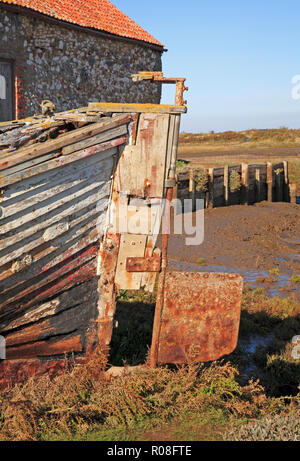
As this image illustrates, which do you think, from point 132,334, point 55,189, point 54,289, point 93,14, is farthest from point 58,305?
point 93,14

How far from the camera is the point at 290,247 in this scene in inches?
496

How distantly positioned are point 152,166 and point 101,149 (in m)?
0.59

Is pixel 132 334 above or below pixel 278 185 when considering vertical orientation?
below

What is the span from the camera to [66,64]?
1323 cm

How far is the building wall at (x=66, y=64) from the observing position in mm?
11885

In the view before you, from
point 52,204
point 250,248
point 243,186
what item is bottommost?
point 250,248

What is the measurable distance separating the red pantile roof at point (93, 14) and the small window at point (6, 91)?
1.45 m

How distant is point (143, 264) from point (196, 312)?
79cm

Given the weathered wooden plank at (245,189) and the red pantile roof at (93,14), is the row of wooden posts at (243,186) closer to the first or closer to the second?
the weathered wooden plank at (245,189)

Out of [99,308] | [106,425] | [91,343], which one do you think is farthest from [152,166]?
[106,425]

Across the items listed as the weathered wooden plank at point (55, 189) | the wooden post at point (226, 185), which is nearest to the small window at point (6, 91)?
the wooden post at point (226, 185)

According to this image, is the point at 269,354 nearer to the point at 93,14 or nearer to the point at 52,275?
the point at 52,275

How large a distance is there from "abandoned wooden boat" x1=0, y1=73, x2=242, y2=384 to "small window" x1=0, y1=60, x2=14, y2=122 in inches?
264

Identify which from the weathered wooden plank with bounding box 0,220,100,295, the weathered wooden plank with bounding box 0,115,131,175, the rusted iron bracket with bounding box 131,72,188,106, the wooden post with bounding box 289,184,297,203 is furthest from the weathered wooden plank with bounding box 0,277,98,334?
A: the wooden post with bounding box 289,184,297,203
